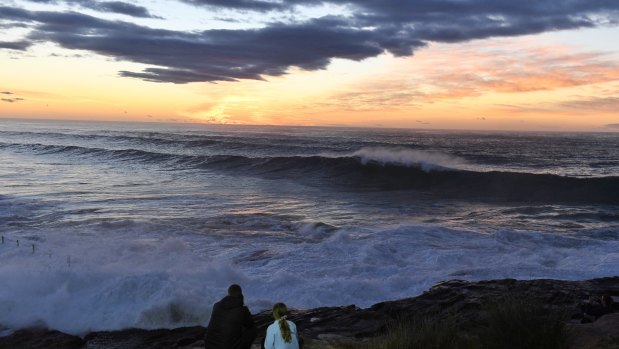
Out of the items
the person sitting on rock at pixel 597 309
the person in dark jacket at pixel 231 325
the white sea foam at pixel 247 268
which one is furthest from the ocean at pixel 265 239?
the person in dark jacket at pixel 231 325

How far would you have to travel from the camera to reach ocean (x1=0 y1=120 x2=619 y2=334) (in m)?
9.67

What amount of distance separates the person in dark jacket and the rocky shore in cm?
195

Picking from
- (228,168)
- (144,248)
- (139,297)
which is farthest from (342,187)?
(139,297)

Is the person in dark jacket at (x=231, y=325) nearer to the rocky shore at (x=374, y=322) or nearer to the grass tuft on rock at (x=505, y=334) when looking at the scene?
the grass tuft on rock at (x=505, y=334)

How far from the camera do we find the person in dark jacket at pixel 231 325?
5.35 meters

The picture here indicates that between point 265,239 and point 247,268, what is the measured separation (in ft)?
9.97

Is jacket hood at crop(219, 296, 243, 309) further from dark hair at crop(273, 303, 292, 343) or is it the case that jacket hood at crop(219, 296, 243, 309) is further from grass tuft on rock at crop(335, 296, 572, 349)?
grass tuft on rock at crop(335, 296, 572, 349)

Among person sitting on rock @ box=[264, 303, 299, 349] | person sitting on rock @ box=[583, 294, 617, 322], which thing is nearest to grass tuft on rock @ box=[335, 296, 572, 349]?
person sitting on rock @ box=[264, 303, 299, 349]

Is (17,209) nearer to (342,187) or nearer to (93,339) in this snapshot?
(93,339)

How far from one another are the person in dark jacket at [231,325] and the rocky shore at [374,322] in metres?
1.95

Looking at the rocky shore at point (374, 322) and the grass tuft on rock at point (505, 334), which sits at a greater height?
the grass tuft on rock at point (505, 334)

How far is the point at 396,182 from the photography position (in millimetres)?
33250

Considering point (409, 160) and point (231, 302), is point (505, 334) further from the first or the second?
point (409, 160)

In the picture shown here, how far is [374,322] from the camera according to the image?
8234 millimetres
